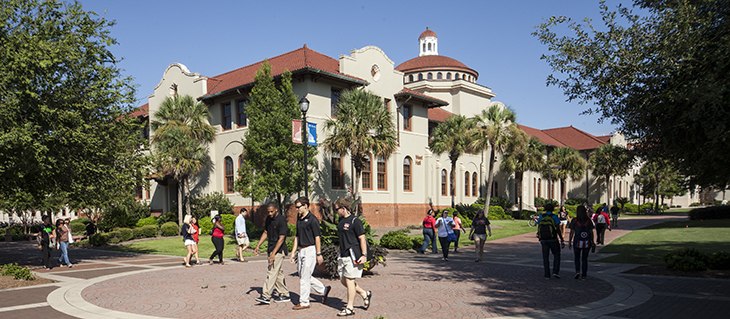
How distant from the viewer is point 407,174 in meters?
34.3

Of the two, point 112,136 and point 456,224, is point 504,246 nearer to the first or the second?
point 456,224

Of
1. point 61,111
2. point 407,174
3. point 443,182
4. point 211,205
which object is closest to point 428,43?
point 443,182

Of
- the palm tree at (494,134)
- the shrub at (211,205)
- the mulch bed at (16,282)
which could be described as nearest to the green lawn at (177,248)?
the shrub at (211,205)

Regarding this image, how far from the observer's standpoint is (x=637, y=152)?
11.4m

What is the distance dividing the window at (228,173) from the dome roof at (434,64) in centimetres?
3003

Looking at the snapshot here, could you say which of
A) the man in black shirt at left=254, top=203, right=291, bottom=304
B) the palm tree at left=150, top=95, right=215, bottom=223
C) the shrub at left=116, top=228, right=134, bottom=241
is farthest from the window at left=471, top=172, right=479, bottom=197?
the man in black shirt at left=254, top=203, right=291, bottom=304

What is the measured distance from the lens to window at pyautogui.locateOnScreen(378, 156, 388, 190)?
32.2 meters

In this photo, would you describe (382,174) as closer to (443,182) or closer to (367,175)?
(367,175)

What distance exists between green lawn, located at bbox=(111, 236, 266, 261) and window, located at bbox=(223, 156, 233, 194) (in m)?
5.39

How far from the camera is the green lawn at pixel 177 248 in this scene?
20.0 meters

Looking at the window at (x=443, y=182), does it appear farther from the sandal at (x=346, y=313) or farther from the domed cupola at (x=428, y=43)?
the sandal at (x=346, y=313)

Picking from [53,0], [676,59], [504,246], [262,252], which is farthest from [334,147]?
[676,59]

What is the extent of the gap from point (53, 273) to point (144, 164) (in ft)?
16.6

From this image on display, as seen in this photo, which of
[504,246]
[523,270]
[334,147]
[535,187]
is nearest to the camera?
[523,270]
